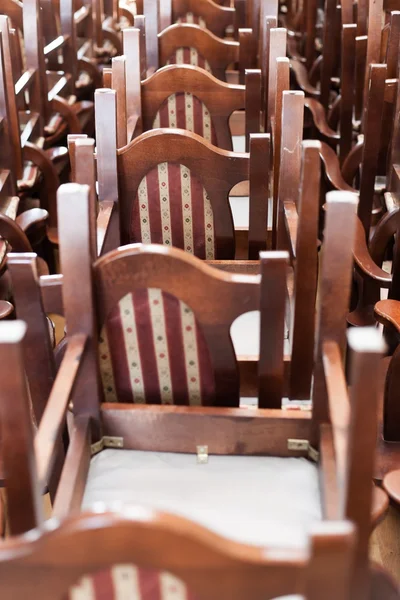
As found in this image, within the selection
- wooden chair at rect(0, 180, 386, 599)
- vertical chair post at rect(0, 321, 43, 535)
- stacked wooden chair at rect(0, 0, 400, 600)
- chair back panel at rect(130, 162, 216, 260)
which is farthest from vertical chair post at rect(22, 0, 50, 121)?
vertical chair post at rect(0, 321, 43, 535)

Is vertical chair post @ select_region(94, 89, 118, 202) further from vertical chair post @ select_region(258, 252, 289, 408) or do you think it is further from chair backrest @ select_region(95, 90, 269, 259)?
vertical chair post @ select_region(258, 252, 289, 408)

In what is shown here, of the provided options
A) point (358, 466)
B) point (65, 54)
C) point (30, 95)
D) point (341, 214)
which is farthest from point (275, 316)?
point (65, 54)

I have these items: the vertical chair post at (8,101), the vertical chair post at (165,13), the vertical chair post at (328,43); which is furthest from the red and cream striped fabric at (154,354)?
the vertical chair post at (328,43)

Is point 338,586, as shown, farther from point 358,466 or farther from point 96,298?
point 96,298

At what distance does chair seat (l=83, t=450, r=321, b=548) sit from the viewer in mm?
936

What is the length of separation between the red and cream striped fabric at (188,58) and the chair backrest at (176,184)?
0.85m

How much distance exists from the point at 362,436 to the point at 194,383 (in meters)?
0.40

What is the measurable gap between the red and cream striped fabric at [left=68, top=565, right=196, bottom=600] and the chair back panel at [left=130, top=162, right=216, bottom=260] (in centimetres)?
87

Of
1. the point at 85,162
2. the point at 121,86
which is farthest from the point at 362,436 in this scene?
the point at 121,86

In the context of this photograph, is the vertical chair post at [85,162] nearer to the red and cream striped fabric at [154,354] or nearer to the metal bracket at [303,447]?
the red and cream striped fabric at [154,354]

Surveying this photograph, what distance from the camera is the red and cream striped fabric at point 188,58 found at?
2.20m

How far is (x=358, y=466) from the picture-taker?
722 millimetres

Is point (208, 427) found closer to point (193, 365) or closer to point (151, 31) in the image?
point (193, 365)

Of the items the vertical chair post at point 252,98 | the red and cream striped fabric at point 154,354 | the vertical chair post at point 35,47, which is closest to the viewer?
the red and cream striped fabric at point 154,354
